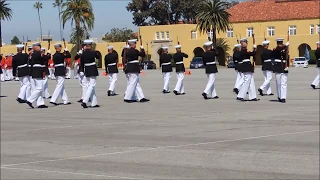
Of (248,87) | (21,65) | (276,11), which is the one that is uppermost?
(276,11)

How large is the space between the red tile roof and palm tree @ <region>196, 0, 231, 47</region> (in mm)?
3490

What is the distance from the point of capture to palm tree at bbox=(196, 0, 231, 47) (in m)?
73.9

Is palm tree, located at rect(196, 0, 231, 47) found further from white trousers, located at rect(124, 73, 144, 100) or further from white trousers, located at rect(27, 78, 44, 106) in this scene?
white trousers, located at rect(27, 78, 44, 106)

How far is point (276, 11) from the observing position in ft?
248

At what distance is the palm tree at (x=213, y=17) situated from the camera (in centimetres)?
7388

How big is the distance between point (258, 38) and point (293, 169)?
210 ft

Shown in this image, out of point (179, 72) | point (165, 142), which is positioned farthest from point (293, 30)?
point (165, 142)

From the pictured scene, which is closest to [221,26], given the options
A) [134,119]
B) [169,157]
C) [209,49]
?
[209,49]

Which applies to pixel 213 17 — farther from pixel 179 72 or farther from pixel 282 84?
pixel 282 84

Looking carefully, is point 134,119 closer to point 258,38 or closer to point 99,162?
point 99,162

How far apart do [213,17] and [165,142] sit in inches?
2485

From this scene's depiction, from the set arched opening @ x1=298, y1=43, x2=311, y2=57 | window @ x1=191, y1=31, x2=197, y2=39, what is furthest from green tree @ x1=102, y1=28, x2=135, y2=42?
arched opening @ x1=298, y1=43, x2=311, y2=57

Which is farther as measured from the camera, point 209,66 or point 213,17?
point 213,17

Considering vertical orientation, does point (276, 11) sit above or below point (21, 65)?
above
